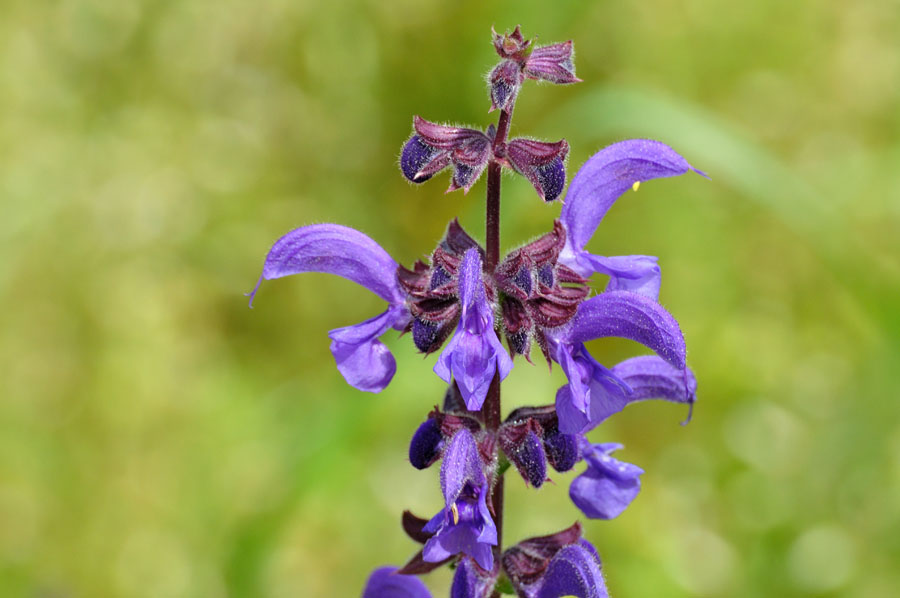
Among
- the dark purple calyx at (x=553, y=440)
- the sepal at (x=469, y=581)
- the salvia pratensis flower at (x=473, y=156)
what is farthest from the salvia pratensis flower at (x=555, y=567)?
the salvia pratensis flower at (x=473, y=156)

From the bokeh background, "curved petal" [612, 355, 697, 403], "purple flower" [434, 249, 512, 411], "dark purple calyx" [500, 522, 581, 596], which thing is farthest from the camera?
the bokeh background

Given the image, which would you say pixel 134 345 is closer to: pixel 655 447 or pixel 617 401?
pixel 655 447

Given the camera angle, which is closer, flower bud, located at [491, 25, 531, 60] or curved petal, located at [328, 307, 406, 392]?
flower bud, located at [491, 25, 531, 60]

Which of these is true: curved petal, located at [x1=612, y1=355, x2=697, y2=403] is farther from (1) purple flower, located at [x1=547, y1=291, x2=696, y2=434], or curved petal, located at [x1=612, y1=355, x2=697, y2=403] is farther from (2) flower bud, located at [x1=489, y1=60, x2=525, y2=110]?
(2) flower bud, located at [x1=489, y1=60, x2=525, y2=110]

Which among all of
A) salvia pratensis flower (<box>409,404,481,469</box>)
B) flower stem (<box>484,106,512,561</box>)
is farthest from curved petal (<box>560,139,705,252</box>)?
salvia pratensis flower (<box>409,404,481,469</box>)

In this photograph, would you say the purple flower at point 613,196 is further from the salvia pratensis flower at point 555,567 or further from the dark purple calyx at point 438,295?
the salvia pratensis flower at point 555,567

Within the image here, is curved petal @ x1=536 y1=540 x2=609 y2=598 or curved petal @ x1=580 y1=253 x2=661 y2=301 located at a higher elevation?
curved petal @ x1=580 y1=253 x2=661 y2=301

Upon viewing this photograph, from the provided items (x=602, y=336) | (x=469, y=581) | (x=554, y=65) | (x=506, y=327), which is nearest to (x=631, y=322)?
(x=602, y=336)
